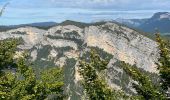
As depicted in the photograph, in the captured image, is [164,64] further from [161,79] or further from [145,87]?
[145,87]

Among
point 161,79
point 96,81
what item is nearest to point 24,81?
point 96,81

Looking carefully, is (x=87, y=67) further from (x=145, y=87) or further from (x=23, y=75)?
(x=23, y=75)

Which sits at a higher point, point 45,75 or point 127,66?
point 127,66

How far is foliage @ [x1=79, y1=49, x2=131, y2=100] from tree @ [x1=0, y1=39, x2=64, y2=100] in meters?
5.11

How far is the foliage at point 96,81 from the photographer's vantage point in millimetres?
33094

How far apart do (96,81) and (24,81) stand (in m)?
8.54

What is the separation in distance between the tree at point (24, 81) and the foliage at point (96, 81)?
511cm

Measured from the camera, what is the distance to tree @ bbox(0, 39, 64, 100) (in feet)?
118

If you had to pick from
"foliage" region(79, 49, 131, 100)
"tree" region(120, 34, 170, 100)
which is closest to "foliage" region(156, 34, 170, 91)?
"tree" region(120, 34, 170, 100)

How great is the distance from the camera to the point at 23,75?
42375mm

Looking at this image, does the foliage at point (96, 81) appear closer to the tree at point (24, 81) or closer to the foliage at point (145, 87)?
the foliage at point (145, 87)

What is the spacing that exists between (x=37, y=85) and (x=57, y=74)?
21.5 ft

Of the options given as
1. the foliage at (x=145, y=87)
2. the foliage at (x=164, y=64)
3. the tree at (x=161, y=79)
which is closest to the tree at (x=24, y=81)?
the foliage at (x=145, y=87)

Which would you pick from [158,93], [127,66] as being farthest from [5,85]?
[158,93]
